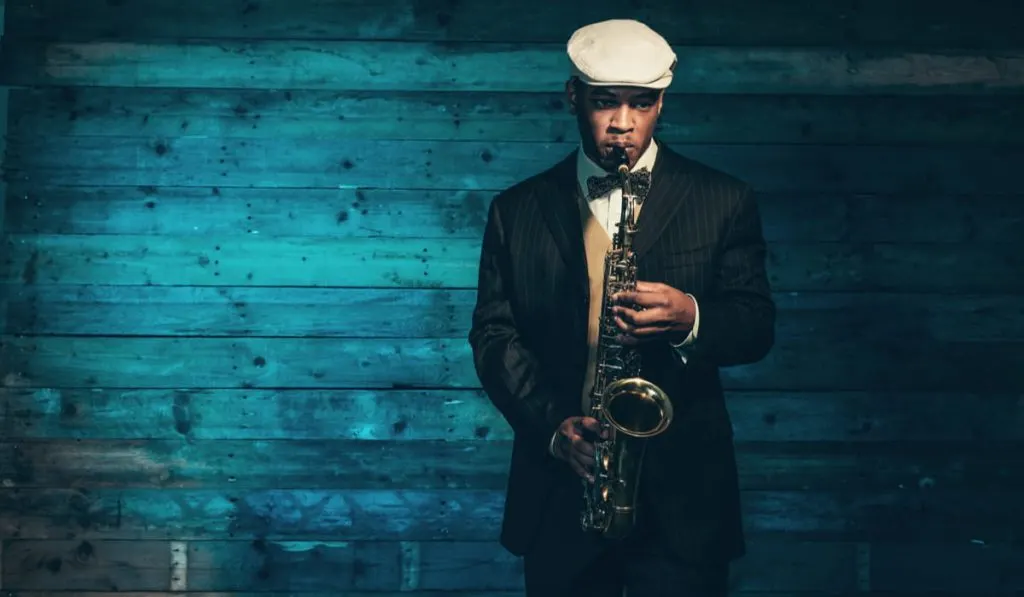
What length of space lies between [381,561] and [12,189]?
63.2 inches

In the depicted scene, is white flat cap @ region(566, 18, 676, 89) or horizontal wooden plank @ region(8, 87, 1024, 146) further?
horizontal wooden plank @ region(8, 87, 1024, 146)

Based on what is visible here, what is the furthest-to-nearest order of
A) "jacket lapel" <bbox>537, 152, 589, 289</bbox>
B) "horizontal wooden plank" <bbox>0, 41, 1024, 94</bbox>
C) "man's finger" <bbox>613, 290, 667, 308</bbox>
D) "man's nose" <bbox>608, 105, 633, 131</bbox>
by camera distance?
"horizontal wooden plank" <bbox>0, 41, 1024, 94</bbox>
"jacket lapel" <bbox>537, 152, 589, 289</bbox>
"man's nose" <bbox>608, 105, 633, 131</bbox>
"man's finger" <bbox>613, 290, 667, 308</bbox>

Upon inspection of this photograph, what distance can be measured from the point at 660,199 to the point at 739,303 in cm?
27

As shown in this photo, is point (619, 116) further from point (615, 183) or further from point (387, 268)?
point (387, 268)

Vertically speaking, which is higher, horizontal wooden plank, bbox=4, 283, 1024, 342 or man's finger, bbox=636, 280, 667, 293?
man's finger, bbox=636, 280, 667, 293

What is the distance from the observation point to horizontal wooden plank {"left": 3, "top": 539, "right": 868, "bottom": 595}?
410cm

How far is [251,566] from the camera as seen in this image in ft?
13.5

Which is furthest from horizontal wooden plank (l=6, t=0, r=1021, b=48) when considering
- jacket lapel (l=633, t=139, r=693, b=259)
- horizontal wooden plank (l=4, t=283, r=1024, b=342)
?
jacket lapel (l=633, t=139, r=693, b=259)

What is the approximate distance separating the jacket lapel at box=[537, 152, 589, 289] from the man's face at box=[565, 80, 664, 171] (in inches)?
5.2

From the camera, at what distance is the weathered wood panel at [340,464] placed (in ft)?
13.4

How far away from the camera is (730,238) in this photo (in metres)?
2.79

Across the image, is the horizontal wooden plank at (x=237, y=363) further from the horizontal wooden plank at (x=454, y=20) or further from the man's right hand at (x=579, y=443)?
the man's right hand at (x=579, y=443)

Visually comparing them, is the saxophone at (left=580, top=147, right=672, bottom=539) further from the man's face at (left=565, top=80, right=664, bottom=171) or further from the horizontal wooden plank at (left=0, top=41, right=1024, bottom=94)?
the horizontal wooden plank at (left=0, top=41, right=1024, bottom=94)

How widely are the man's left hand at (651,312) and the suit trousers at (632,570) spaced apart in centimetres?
38
